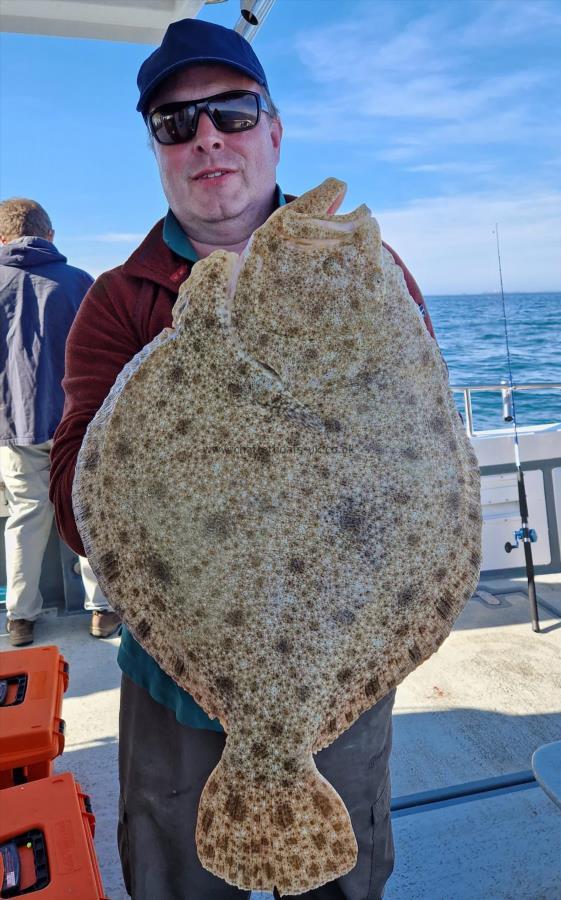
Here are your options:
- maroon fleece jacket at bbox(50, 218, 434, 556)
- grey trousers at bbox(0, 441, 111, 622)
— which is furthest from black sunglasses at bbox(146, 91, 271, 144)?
grey trousers at bbox(0, 441, 111, 622)

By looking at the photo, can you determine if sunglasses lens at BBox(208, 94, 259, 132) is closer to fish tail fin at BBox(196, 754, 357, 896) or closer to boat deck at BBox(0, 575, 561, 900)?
fish tail fin at BBox(196, 754, 357, 896)

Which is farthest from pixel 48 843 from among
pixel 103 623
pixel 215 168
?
pixel 103 623

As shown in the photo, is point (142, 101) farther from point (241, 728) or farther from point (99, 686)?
point (99, 686)

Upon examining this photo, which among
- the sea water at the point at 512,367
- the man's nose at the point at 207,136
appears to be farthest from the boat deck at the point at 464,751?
the sea water at the point at 512,367

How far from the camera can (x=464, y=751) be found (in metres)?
3.16

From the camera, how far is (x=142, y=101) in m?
1.65

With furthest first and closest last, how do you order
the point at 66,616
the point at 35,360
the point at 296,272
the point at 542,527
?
the point at 542,527 < the point at 66,616 < the point at 35,360 < the point at 296,272

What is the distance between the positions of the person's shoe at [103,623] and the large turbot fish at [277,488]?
3.54 meters

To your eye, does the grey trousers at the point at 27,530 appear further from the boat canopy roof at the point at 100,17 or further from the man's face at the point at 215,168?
the man's face at the point at 215,168

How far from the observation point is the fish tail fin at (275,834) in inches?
46.8

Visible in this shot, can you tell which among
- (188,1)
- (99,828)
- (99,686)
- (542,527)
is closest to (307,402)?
(99,828)

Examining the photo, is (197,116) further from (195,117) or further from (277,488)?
(277,488)

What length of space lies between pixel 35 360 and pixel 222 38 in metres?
3.04

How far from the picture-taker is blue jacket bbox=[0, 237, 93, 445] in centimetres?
423
